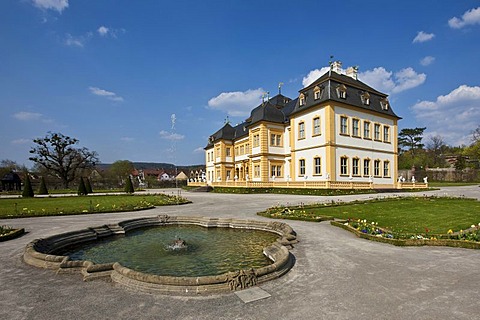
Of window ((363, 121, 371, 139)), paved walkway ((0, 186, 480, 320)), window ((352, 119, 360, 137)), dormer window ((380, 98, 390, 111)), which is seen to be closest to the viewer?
paved walkway ((0, 186, 480, 320))

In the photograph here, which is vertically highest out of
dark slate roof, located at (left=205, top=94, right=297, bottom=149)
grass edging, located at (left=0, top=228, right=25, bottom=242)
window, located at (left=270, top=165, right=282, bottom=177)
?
dark slate roof, located at (left=205, top=94, right=297, bottom=149)

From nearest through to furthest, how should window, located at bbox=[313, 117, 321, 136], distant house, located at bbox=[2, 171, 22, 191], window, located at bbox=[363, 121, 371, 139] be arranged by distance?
window, located at bbox=[313, 117, 321, 136] < window, located at bbox=[363, 121, 371, 139] < distant house, located at bbox=[2, 171, 22, 191]

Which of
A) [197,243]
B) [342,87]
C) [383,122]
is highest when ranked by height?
[342,87]

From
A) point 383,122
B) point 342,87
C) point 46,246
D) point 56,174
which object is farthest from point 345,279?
point 56,174

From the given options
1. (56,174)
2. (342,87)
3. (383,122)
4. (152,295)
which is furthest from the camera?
(56,174)

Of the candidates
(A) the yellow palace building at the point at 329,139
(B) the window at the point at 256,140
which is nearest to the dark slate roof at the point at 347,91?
(A) the yellow palace building at the point at 329,139

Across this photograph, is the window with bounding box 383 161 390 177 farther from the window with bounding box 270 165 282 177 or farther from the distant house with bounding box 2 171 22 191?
the distant house with bounding box 2 171 22 191

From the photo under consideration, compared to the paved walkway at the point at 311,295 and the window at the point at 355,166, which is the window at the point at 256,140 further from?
the paved walkway at the point at 311,295

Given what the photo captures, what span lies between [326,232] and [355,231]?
0.94m

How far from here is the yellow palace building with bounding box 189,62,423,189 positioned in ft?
91.6

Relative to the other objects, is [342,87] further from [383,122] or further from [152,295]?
[152,295]

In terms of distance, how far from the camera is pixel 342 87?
28.6m

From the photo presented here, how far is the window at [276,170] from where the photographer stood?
114 feet

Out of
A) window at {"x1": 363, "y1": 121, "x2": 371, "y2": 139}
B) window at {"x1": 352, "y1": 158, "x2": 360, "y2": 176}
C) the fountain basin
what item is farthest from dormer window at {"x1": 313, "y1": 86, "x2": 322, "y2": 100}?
the fountain basin
